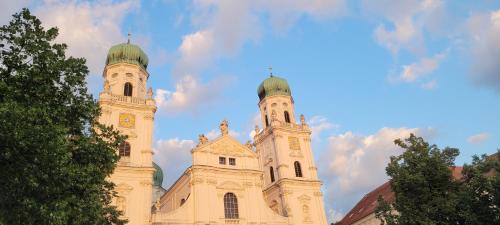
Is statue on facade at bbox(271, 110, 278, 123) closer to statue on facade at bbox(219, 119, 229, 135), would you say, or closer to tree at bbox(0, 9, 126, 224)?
statue on facade at bbox(219, 119, 229, 135)

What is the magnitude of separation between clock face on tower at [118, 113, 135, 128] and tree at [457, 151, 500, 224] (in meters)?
26.8

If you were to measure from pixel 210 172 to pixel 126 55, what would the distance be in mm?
14101

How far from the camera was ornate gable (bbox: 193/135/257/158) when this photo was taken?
1518 inches

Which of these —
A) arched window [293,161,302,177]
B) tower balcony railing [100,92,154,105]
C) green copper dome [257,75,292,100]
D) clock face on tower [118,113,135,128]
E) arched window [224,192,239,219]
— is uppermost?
green copper dome [257,75,292,100]

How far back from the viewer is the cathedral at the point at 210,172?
34188 mm

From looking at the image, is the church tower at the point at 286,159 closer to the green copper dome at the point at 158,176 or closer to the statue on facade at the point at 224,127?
the statue on facade at the point at 224,127

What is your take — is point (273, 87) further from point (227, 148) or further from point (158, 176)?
point (158, 176)

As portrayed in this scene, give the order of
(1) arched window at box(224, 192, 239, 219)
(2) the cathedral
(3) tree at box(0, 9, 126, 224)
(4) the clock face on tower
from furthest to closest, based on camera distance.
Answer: (1) arched window at box(224, 192, 239, 219)
(4) the clock face on tower
(2) the cathedral
(3) tree at box(0, 9, 126, 224)

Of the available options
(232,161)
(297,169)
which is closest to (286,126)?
(297,169)

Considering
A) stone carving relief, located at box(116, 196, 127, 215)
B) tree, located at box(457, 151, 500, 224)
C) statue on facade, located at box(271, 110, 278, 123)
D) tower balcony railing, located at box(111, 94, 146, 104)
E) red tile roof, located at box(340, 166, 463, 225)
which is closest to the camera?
tree, located at box(457, 151, 500, 224)

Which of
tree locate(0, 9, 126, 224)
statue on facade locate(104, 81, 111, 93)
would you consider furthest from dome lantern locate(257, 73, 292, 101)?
tree locate(0, 9, 126, 224)

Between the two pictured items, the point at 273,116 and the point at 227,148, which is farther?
the point at 273,116

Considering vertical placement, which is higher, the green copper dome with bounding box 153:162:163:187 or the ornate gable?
the green copper dome with bounding box 153:162:163:187

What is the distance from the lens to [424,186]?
67.8 feet
